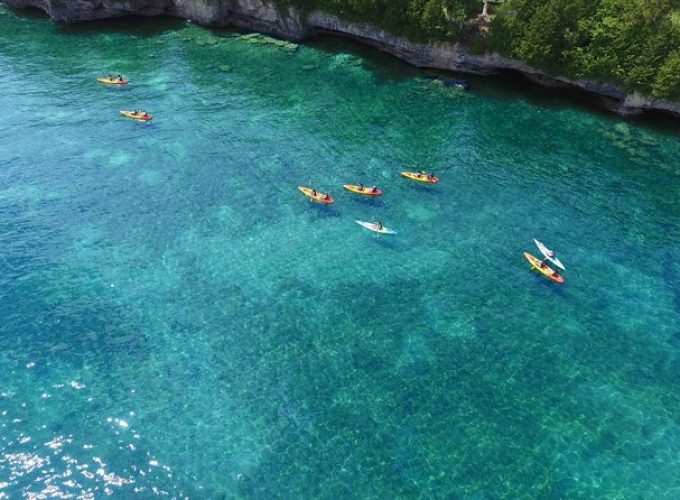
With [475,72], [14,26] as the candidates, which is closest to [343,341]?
[475,72]

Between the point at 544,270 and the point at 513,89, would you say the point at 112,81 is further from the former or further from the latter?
the point at 544,270

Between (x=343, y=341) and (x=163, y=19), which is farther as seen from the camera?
(x=163, y=19)

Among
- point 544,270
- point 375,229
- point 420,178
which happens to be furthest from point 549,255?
point 375,229

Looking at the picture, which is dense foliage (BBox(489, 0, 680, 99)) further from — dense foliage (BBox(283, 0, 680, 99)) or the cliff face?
the cliff face

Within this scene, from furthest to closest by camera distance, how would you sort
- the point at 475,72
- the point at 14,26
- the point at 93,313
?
the point at 14,26 → the point at 475,72 → the point at 93,313

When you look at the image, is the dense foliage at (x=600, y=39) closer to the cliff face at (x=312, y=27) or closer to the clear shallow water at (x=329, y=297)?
the cliff face at (x=312, y=27)

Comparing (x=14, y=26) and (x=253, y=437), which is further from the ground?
(x=14, y=26)

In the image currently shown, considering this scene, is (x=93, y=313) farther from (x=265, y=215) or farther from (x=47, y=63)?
(x=47, y=63)

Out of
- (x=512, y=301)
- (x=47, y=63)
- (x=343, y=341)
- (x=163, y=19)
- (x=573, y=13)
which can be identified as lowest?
(x=343, y=341)
